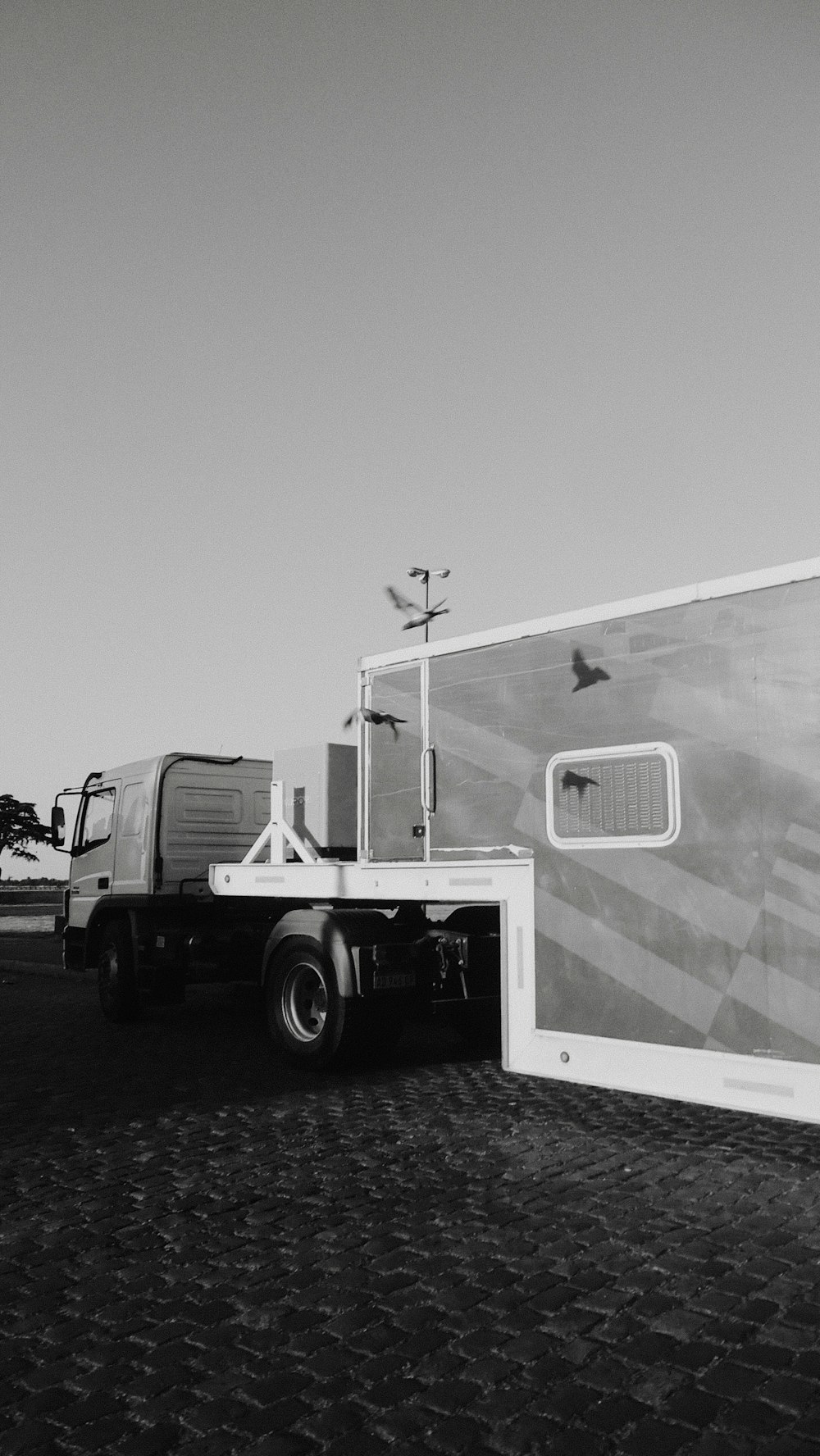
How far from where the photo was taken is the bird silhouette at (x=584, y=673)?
20.3 ft

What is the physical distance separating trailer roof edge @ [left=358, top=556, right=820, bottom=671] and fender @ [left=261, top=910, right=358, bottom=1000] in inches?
76.7

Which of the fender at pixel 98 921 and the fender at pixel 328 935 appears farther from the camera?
the fender at pixel 98 921

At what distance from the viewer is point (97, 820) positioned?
12.2m

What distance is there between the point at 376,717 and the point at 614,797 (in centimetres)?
232

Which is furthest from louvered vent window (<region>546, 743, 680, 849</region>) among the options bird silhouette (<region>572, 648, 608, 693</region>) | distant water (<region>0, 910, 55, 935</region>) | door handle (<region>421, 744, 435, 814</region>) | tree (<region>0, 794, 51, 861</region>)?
tree (<region>0, 794, 51, 861</region>)

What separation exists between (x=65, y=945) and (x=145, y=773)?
254 cm

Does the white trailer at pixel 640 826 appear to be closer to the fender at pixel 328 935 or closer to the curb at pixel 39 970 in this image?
the fender at pixel 328 935

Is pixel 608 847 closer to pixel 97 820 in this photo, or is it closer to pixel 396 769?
pixel 396 769

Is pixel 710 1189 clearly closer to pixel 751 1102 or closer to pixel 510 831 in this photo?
pixel 751 1102

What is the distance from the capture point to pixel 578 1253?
444 cm

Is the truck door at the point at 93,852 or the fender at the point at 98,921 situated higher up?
the truck door at the point at 93,852

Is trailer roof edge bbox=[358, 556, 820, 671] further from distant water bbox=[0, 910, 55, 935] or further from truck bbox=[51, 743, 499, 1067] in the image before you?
distant water bbox=[0, 910, 55, 935]

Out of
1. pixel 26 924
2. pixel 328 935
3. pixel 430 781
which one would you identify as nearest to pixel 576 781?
pixel 430 781

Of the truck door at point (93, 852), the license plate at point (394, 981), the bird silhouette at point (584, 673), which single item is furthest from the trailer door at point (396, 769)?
the truck door at point (93, 852)
